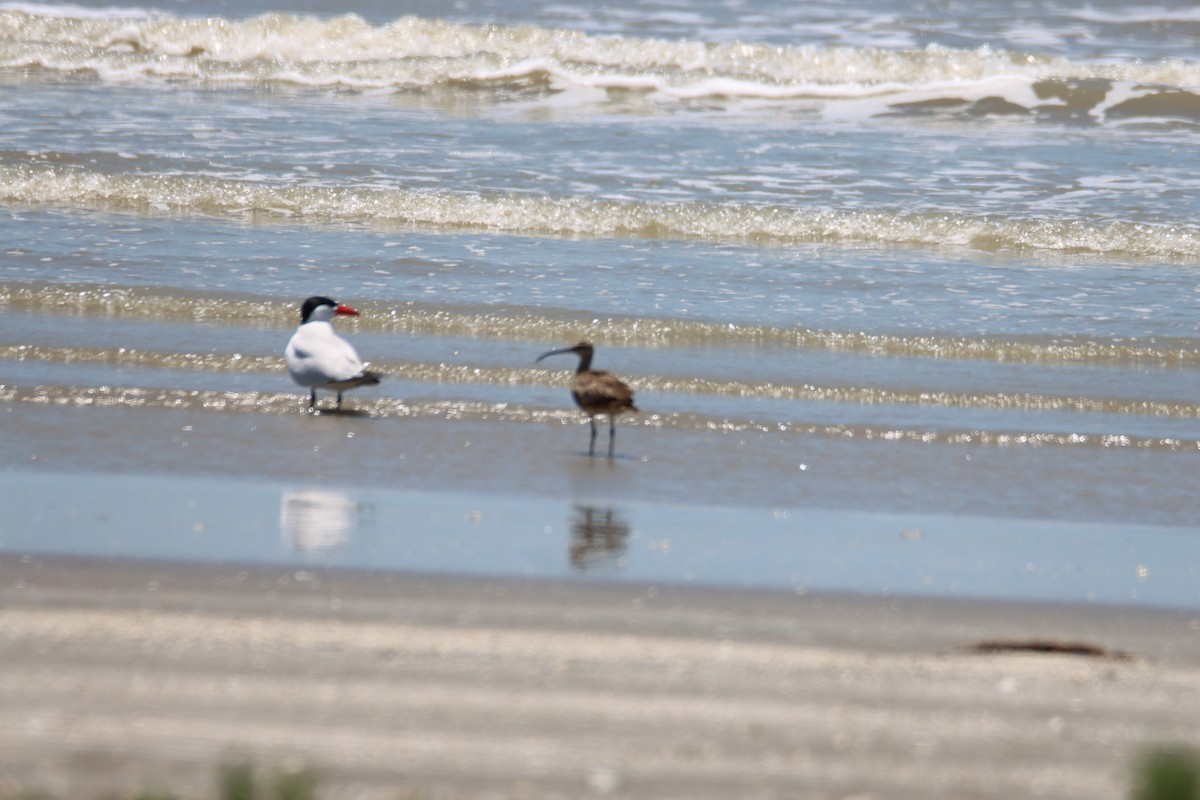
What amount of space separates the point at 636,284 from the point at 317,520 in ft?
17.0

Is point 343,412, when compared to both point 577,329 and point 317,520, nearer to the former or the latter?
point 577,329

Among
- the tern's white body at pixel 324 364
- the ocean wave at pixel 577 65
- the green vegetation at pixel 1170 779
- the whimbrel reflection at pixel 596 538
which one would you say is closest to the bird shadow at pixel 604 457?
the whimbrel reflection at pixel 596 538

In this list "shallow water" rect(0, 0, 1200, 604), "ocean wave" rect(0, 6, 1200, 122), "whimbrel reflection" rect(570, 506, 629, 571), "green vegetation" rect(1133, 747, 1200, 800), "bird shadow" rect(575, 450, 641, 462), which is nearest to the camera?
"green vegetation" rect(1133, 747, 1200, 800)

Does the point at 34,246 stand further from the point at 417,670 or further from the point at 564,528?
the point at 417,670

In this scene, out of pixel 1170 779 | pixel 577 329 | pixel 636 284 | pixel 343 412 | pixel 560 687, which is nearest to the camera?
pixel 1170 779

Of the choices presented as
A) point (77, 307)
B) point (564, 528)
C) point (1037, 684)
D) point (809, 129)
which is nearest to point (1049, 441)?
point (564, 528)

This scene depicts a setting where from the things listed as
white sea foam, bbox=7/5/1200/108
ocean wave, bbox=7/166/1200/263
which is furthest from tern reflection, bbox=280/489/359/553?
white sea foam, bbox=7/5/1200/108

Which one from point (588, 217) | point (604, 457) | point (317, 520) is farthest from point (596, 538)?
point (588, 217)

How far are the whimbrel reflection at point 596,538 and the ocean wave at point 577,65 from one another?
1206cm

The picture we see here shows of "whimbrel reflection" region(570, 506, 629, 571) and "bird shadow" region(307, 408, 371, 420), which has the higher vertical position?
"whimbrel reflection" region(570, 506, 629, 571)

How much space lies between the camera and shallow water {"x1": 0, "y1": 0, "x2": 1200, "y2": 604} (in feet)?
19.4

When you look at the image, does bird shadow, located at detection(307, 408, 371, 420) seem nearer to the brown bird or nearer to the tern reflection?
the brown bird

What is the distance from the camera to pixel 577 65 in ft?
60.4

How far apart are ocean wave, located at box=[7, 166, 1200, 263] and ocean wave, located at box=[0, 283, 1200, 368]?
265 centimetres
